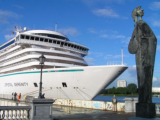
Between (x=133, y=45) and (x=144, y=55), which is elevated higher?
(x=133, y=45)

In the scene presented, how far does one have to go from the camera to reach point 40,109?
30.5 ft

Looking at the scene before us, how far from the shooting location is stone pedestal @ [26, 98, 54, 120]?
9125 millimetres

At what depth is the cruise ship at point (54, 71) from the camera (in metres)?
18.9

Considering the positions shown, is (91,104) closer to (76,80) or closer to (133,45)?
(76,80)

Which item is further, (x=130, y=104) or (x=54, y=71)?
(x=54, y=71)

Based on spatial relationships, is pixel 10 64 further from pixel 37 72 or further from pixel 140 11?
pixel 140 11

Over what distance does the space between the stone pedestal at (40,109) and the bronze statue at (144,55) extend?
17.2ft

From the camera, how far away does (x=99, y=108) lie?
16359 millimetres

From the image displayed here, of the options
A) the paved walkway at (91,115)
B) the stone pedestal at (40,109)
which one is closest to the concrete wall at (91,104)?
the paved walkway at (91,115)

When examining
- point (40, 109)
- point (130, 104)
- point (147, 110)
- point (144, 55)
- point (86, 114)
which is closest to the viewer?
point (147, 110)

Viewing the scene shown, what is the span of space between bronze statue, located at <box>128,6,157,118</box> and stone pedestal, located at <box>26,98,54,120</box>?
5.26m

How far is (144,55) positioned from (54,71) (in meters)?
15.1

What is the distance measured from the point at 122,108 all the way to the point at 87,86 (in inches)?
213

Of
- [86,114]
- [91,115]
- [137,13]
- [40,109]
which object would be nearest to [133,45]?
[137,13]
